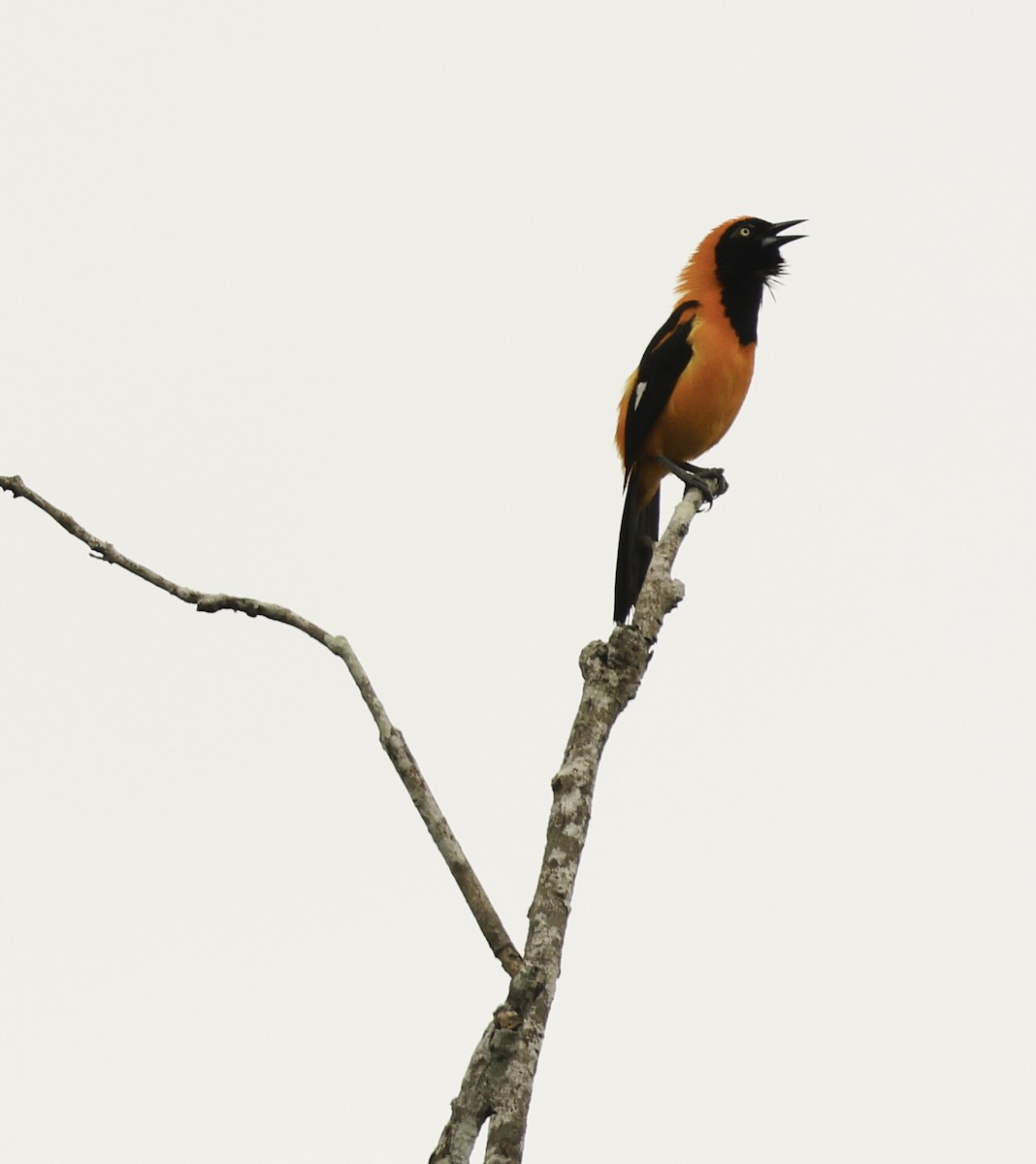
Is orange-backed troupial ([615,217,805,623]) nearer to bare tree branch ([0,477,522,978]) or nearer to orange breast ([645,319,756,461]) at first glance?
orange breast ([645,319,756,461])

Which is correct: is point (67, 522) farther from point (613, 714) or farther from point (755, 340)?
point (755, 340)

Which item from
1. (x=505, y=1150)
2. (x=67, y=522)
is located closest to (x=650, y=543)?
(x=67, y=522)

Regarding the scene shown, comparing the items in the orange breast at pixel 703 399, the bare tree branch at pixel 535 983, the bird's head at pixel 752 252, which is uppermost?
the bird's head at pixel 752 252

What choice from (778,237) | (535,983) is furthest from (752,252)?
(535,983)

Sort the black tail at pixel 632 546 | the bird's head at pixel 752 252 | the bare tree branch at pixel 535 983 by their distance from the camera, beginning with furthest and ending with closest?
the bird's head at pixel 752 252, the black tail at pixel 632 546, the bare tree branch at pixel 535 983

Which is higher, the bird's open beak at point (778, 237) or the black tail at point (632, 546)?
the bird's open beak at point (778, 237)

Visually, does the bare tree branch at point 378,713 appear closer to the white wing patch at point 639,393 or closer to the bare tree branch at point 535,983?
the bare tree branch at point 535,983

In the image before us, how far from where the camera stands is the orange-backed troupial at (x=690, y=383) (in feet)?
26.4

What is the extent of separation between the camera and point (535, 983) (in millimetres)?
3600

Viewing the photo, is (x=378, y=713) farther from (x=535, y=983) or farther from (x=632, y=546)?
(x=632, y=546)

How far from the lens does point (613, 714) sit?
415cm

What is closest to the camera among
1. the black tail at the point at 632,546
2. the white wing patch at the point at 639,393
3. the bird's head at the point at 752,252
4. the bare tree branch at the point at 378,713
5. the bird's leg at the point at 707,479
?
the bare tree branch at the point at 378,713

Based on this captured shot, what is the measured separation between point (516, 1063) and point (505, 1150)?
0.22 metres

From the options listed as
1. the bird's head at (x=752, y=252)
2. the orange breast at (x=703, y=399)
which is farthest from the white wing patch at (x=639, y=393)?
the bird's head at (x=752, y=252)
